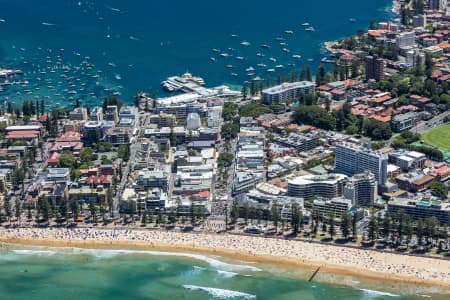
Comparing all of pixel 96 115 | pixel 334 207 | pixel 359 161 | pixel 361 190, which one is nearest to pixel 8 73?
pixel 96 115

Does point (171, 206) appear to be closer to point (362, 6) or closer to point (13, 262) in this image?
point (13, 262)

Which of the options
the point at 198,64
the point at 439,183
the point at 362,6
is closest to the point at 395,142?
the point at 439,183

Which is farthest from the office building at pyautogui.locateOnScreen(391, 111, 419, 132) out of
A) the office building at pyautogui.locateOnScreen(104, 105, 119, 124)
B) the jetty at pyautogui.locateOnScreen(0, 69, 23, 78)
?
the jetty at pyautogui.locateOnScreen(0, 69, 23, 78)

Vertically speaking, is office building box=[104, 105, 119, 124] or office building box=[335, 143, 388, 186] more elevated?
office building box=[104, 105, 119, 124]

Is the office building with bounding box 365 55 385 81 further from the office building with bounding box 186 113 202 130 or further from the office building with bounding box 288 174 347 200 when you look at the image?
the office building with bounding box 288 174 347 200

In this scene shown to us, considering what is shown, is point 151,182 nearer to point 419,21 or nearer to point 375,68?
point 375,68

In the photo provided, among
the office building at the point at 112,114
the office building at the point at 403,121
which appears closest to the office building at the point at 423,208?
the office building at the point at 403,121
